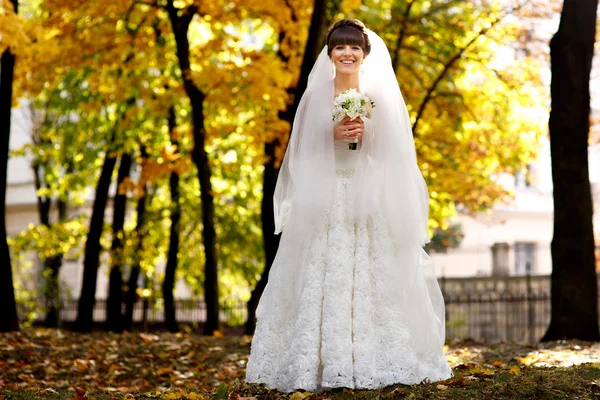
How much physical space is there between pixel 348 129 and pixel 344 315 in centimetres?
138

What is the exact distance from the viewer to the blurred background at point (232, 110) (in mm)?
15102

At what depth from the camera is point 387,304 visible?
666 cm

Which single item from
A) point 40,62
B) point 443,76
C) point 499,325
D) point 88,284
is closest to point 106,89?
point 40,62

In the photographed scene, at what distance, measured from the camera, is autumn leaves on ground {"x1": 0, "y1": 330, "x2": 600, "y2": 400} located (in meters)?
6.27

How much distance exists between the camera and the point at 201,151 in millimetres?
15312

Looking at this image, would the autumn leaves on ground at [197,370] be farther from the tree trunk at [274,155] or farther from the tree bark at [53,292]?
the tree bark at [53,292]

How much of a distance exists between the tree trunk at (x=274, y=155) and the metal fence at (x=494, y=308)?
7240 millimetres

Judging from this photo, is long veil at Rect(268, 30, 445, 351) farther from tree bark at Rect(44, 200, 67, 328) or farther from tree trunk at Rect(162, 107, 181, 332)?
tree bark at Rect(44, 200, 67, 328)

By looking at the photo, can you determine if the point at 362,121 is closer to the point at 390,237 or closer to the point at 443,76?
the point at 390,237

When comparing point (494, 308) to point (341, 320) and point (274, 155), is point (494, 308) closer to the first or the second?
point (274, 155)

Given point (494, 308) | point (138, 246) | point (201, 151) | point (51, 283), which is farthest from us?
point (51, 283)

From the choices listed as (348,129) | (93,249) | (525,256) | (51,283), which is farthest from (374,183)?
(525,256)

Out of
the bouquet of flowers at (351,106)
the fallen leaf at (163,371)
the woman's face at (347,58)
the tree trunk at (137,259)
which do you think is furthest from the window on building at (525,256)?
the bouquet of flowers at (351,106)

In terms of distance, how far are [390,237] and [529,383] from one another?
1471 mm
